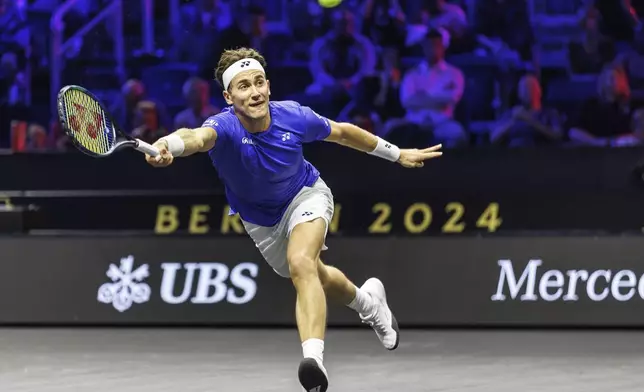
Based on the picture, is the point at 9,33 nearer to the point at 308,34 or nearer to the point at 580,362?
the point at 308,34

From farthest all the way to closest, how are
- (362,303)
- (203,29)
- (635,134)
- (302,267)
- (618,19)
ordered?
(203,29) → (618,19) → (635,134) → (362,303) → (302,267)

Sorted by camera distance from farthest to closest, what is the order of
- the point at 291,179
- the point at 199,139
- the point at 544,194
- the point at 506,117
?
the point at 506,117, the point at 544,194, the point at 291,179, the point at 199,139

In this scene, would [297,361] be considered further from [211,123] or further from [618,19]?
[618,19]

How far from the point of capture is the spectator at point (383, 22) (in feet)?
38.0

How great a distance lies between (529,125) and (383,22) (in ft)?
5.82

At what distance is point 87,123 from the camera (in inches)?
204

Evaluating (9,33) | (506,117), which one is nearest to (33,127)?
(9,33)

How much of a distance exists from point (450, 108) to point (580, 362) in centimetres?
442

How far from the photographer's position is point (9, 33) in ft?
41.1

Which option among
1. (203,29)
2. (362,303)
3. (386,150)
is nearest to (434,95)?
(203,29)

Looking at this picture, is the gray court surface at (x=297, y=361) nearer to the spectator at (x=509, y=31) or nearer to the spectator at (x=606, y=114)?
the spectator at (x=606, y=114)

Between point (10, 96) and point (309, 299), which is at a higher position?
point (309, 299)

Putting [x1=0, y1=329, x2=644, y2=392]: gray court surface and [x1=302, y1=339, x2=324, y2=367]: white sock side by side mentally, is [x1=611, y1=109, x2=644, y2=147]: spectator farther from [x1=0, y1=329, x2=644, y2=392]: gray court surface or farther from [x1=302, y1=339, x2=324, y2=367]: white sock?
[x1=302, y1=339, x2=324, y2=367]: white sock

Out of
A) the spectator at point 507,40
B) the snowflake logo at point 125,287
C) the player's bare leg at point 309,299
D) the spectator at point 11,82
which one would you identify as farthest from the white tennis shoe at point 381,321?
the spectator at point 11,82
